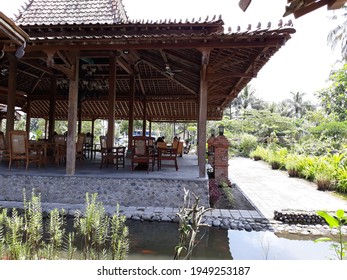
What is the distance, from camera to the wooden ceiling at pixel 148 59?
215 inches

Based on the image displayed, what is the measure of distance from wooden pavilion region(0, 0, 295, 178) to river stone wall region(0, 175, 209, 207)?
0.37 m

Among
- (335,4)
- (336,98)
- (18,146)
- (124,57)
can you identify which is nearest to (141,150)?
(18,146)

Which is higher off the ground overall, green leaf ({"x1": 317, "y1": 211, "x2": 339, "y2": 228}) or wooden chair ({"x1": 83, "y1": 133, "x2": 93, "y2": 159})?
wooden chair ({"x1": 83, "y1": 133, "x2": 93, "y2": 159})

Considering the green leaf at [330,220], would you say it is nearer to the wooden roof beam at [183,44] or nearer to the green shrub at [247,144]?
the wooden roof beam at [183,44]

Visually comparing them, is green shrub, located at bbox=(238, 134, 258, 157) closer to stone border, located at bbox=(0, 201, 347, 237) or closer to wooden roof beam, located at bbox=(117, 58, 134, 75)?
wooden roof beam, located at bbox=(117, 58, 134, 75)

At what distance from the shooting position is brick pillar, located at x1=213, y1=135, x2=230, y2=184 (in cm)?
788

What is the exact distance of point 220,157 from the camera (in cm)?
806

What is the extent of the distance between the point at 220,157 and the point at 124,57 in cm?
443

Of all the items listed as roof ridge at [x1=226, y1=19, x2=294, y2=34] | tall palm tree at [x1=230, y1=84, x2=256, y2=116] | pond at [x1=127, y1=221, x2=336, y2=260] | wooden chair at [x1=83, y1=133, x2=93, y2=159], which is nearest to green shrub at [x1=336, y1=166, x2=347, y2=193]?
pond at [x1=127, y1=221, x2=336, y2=260]

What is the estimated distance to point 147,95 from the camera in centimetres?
1296

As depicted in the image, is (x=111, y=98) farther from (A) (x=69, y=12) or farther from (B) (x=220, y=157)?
(B) (x=220, y=157)
